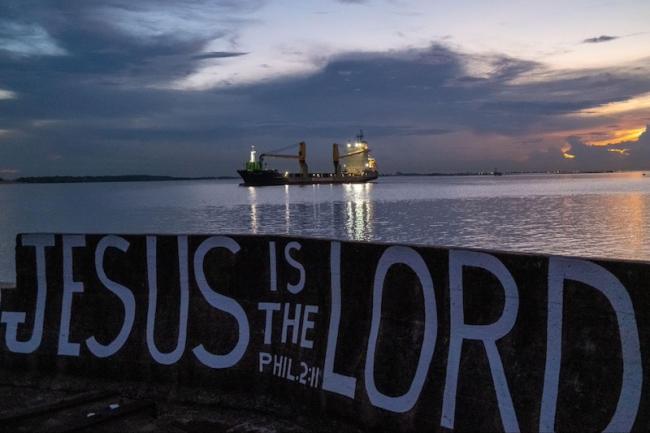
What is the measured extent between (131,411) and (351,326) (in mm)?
2083

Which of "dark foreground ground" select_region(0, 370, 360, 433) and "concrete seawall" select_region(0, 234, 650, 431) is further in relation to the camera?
"dark foreground ground" select_region(0, 370, 360, 433)

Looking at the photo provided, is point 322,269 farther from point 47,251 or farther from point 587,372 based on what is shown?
point 47,251

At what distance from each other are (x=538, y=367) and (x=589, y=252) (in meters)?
30.5

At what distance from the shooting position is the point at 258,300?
572 cm

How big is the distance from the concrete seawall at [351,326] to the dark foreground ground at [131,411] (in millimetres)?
154

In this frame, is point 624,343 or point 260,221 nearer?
point 624,343

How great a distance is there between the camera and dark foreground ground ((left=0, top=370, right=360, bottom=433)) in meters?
4.57

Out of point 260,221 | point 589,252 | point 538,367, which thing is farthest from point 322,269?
point 260,221

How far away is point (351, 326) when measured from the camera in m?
5.18

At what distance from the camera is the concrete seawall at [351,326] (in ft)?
13.0

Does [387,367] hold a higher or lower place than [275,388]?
higher

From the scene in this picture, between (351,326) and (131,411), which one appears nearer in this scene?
(131,411)

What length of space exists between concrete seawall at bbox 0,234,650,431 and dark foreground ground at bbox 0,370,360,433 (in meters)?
0.15

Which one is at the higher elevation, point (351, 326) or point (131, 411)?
point (351, 326)
